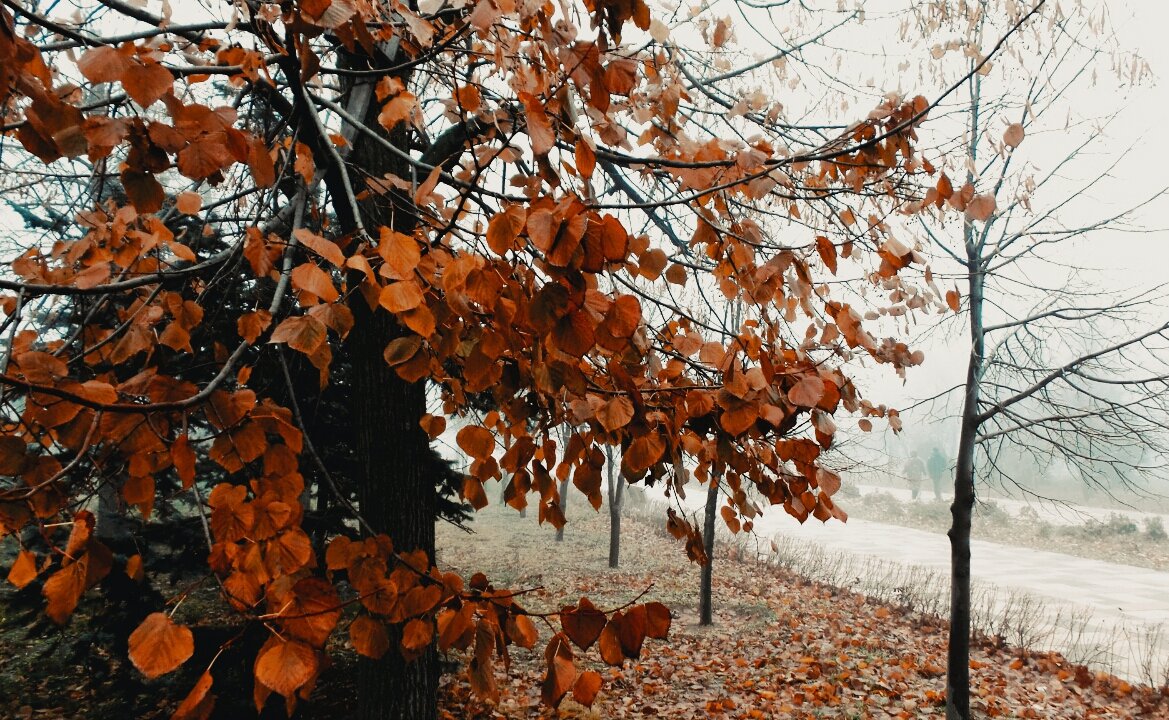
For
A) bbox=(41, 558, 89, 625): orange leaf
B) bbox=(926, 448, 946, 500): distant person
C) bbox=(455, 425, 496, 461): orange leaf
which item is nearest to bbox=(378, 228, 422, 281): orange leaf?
bbox=(455, 425, 496, 461): orange leaf

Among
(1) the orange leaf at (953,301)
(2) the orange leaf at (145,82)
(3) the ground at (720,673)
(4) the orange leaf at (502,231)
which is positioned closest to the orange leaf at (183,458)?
(2) the orange leaf at (145,82)

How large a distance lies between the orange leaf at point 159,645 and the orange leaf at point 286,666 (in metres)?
0.11

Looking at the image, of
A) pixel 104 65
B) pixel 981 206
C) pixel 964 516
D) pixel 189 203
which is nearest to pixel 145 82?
pixel 104 65

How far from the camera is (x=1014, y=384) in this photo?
5816mm

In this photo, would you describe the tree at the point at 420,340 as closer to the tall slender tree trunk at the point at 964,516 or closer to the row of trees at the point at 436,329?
the row of trees at the point at 436,329

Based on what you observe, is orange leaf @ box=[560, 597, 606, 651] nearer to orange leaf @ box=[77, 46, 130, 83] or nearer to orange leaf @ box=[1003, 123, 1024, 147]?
orange leaf @ box=[77, 46, 130, 83]

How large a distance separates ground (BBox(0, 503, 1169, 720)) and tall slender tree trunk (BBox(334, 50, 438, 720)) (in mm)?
1305

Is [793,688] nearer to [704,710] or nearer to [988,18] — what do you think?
[704,710]

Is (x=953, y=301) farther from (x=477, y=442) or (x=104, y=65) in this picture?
(x=104, y=65)

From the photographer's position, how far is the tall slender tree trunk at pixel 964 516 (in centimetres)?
500

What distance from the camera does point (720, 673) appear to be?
638 centimetres

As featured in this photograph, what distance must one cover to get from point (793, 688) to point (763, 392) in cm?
565

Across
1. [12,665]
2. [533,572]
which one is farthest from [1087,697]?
[12,665]

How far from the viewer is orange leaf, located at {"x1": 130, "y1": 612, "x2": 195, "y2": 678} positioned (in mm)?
882
